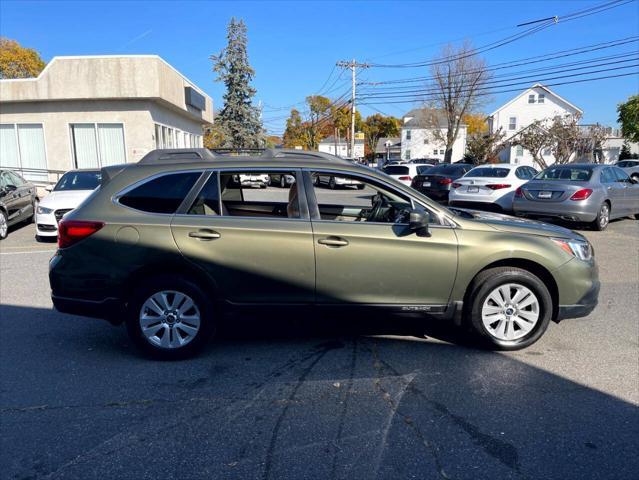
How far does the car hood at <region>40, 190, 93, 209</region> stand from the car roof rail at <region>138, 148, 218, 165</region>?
5984 millimetres

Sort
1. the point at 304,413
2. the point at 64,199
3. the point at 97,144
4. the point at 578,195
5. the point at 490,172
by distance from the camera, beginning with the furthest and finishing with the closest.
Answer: the point at 97,144 < the point at 490,172 < the point at 578,195 < the point at 64,199 < the point at 304,413

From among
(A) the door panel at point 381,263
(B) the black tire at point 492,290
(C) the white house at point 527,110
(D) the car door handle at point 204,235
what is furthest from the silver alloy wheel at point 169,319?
(C) the white house at point 527,110

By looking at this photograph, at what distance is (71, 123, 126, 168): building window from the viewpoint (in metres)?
18.3

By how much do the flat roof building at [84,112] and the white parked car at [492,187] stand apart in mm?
12039

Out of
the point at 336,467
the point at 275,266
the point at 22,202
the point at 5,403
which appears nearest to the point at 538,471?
the point at 336,467

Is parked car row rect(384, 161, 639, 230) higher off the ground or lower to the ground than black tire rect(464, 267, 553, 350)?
higher

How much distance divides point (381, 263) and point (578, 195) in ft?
26.3

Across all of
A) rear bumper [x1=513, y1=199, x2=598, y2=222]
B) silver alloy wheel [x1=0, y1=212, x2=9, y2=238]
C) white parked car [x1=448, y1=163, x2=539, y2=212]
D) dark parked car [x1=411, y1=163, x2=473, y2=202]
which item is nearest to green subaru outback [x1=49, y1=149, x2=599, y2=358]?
rear bumper [x1=513, y1=199, x2=598, y2=222]

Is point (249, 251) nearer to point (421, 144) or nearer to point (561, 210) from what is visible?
point (561, 210)

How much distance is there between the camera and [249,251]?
153 inches

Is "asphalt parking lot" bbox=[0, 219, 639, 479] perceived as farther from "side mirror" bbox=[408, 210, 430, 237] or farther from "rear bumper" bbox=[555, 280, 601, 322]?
"side mirror" bbox=[408, 210, 430, 237]

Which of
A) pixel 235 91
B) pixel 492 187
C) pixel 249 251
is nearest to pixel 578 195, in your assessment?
pixel 492 187

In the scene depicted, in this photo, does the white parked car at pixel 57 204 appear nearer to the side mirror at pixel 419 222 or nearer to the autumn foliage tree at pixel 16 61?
the side mirror at pixel 419 222

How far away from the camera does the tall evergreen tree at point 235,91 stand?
3206 cm
